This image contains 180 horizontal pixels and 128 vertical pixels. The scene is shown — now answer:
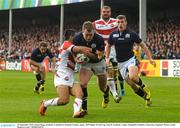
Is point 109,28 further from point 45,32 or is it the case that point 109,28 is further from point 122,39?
point 45,32

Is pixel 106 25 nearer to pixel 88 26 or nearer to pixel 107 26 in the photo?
pixel 107 26

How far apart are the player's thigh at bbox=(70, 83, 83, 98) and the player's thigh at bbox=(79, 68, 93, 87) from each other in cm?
56

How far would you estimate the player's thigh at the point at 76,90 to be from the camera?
1218 cm

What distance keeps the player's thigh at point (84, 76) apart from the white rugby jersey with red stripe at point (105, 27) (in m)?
2.36

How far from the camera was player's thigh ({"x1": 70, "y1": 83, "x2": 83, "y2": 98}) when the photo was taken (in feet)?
40.0

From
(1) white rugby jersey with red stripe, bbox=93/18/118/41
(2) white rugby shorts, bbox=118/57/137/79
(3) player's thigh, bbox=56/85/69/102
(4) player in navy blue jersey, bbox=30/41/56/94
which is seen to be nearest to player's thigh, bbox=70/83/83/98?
(3) player's thigh, bbox=56/85/69/102

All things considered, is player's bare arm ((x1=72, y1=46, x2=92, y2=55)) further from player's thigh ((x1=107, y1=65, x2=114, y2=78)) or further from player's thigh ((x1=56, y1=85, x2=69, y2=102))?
player's thigh ((x1=107, y1=65, x2=114, y2=78))

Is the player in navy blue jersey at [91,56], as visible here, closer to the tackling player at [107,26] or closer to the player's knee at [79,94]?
the player's knee at [79,94]

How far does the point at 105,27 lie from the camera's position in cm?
1540

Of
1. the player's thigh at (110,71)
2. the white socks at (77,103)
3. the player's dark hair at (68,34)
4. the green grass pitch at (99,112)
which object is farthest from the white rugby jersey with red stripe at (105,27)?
the white socks at (77,103)

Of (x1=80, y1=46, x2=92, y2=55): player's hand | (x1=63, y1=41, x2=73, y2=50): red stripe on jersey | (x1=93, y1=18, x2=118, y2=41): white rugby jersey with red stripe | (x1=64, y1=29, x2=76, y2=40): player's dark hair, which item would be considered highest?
(x1=93, y1=18, x2=118, y2=41): white rugby jersey with red stripe

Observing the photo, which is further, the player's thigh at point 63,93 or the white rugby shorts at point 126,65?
the white rugby shorts at point 126,65

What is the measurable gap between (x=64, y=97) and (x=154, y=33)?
35985 millimetres

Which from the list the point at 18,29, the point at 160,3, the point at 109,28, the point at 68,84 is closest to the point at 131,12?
the point at 160,3
